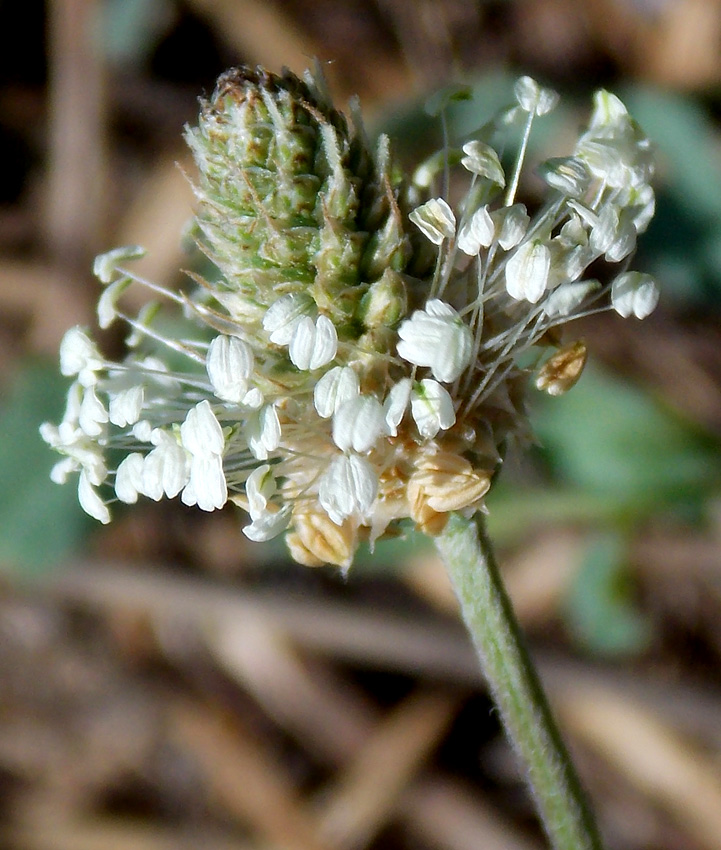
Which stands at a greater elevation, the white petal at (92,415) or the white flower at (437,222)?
the white flower at (437,222)

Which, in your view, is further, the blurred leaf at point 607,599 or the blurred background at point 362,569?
the blurred leaf at point 607,599

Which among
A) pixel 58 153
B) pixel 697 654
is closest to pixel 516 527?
pixel 697 654

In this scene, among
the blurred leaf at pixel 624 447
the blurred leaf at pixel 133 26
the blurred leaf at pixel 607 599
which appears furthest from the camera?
the blurred leaf at pixel 133 26

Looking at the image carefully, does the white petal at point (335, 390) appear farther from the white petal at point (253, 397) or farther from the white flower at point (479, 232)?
the white flower at point (479, 232)

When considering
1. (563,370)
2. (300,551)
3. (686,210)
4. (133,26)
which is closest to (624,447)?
(686,210)

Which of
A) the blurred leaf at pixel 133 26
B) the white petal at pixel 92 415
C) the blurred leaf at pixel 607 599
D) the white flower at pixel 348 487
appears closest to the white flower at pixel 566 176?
the white flower at pixel 348 487

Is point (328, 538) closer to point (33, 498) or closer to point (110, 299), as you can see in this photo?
point (110, 299)

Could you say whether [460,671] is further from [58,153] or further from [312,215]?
[58,153]
